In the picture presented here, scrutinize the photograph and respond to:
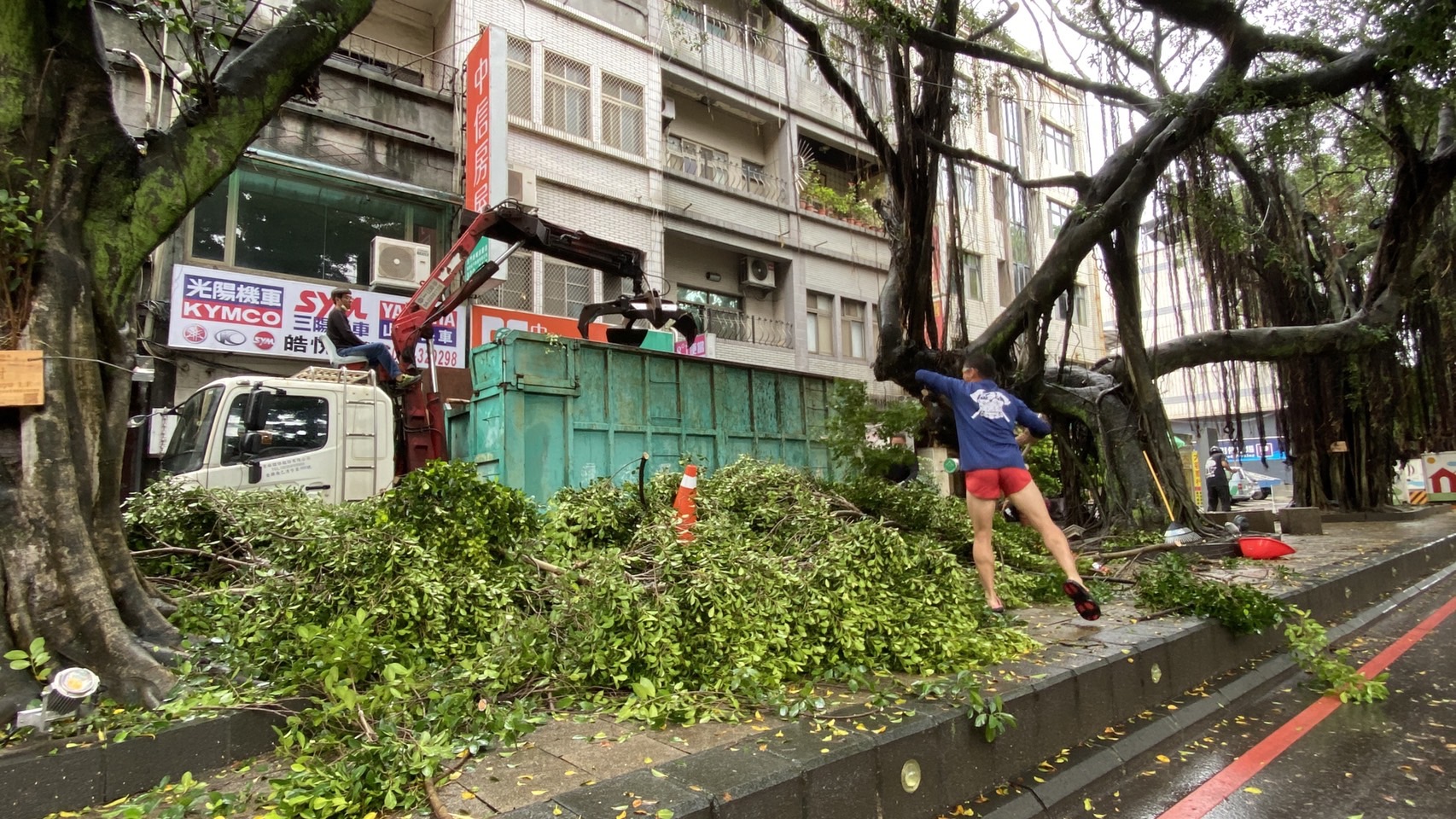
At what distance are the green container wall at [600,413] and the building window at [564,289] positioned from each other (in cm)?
565

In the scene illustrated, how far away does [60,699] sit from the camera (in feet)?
8.68

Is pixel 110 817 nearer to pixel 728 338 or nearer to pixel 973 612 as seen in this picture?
pixel 973 612

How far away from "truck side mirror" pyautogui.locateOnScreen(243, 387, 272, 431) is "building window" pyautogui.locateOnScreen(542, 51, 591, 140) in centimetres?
889

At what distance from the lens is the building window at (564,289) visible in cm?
1395

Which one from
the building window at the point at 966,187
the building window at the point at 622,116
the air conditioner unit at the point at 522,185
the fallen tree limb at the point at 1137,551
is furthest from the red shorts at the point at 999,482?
the building window at the point at 622,116

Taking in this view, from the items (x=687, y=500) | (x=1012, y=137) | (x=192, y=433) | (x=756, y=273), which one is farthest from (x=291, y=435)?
(x=756, y=273)

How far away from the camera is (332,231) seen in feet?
41.1

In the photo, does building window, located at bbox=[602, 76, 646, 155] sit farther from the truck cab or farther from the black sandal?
the black sandal

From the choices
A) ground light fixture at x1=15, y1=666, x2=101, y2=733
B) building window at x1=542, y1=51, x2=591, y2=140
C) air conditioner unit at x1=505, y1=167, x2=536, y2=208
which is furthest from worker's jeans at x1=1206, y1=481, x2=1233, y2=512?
ground light fixture at x1=15, y1=666, x2=101, y2=733

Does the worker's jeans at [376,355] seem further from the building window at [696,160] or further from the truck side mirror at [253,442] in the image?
the building window at [696,160]

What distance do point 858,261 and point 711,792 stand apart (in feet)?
58.9

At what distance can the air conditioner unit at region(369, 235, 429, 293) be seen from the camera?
39.9 feet

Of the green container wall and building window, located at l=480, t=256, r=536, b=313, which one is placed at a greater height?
building window, located at l=480, t=256, r=536, b=313

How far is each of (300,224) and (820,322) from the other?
37.1ft
